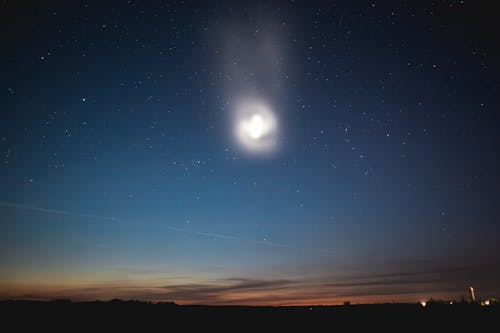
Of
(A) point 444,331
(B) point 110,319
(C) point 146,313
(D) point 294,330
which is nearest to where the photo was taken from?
(A) point 444,331

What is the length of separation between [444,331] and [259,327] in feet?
16.2

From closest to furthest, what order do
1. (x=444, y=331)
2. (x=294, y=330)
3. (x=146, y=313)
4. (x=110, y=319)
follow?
(x=444, y=331), (x=294, y=330), (x=110, y=319), (x=146, y=313)

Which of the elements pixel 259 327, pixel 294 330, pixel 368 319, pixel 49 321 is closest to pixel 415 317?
pixel 368 319

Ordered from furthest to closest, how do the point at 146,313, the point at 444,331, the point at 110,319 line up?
the point at 146,313 < the point at 110,319 < the point at 444,331

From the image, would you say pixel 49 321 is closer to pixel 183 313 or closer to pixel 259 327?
pixel 183 313

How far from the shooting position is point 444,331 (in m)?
9.68

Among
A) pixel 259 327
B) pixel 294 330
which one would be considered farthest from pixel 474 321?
pixel 259 327

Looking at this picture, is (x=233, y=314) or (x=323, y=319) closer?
(x=323, y=319)

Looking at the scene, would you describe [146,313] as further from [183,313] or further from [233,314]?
[233,314]

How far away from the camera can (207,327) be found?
10.8m

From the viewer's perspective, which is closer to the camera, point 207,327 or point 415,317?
point 207,327

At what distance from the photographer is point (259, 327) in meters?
10.9

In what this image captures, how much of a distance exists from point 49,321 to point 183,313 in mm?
4333

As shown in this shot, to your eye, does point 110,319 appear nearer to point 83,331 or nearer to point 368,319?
point 83,331
